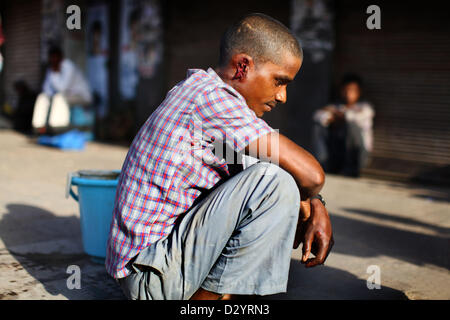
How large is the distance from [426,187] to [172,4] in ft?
17.6

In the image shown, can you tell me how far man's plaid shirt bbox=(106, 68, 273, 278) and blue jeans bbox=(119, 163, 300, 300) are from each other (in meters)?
0.08

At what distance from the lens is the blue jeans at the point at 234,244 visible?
1.79 metres

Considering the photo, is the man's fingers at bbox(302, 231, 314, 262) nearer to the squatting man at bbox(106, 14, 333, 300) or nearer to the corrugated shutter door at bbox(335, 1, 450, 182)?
the squatting man at bbox(106, 14, 333, 300)

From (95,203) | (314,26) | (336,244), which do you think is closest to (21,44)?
(314,26)

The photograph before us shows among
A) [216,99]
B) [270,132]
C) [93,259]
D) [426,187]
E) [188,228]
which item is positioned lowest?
[426,187]

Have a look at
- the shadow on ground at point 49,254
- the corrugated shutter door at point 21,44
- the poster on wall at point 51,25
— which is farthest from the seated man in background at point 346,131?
the corrugated shutter door at point 21,44

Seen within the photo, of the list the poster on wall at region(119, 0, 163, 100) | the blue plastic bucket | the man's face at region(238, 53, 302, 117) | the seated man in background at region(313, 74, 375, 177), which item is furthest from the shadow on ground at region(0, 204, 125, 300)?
the poster on wall at region(119, 0, 163, 100)

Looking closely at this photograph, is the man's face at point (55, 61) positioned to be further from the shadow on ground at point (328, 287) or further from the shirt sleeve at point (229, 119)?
the shirt sleeve at point (229, 119)

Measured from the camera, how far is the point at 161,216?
1.88 m

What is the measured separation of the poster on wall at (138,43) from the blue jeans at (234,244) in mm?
7248

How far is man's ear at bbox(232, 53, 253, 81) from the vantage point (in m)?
1.93

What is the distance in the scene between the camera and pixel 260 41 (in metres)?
1.92
